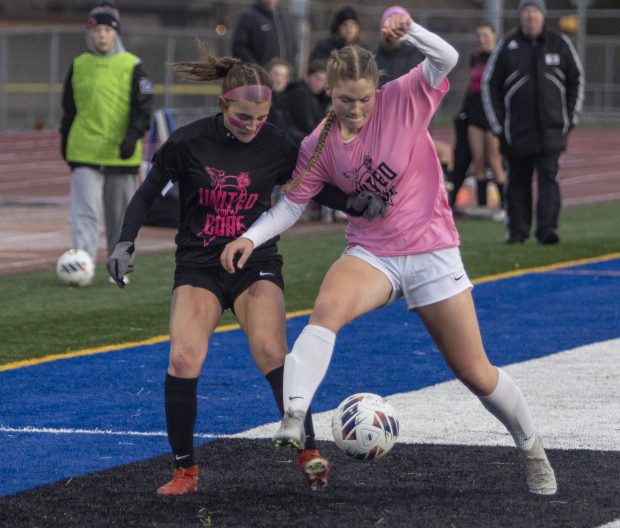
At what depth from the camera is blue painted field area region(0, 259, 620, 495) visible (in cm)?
693

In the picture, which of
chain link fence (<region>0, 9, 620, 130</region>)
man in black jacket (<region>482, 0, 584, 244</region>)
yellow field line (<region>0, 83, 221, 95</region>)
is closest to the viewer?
man in black jacket (<region>482, 0, 584, 244</region>)

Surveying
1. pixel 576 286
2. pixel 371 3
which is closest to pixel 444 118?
pixel 371 3

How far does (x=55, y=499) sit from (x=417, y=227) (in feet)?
5.69

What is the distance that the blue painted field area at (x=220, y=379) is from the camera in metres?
6.93

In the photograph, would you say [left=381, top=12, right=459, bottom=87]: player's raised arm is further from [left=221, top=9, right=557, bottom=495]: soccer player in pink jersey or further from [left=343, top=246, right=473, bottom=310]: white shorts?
[left=343, top=246, right=473, bottom=310]: white shorts

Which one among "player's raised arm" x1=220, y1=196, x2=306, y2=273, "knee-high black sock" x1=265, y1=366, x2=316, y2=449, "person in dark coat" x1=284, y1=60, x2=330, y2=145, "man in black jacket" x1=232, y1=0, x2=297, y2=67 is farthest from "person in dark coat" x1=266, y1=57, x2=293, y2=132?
"knee-high black sock" x1=265, y1=366, x2=316, y2=449

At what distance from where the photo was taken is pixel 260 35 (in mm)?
18078

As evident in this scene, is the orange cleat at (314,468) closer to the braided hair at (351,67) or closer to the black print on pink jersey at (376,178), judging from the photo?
the black print on pink jersey at (376,178)

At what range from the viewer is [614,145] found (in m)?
33.8

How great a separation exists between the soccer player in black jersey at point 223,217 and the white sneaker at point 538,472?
0.79 meters

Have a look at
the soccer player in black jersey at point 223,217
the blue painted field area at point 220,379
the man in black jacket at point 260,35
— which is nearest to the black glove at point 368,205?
the soccer player in black jersey at point 223,217

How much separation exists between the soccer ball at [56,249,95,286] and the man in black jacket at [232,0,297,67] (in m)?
5.95

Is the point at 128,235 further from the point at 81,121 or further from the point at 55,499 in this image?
the point at 81,121

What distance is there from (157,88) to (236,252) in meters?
31.9
